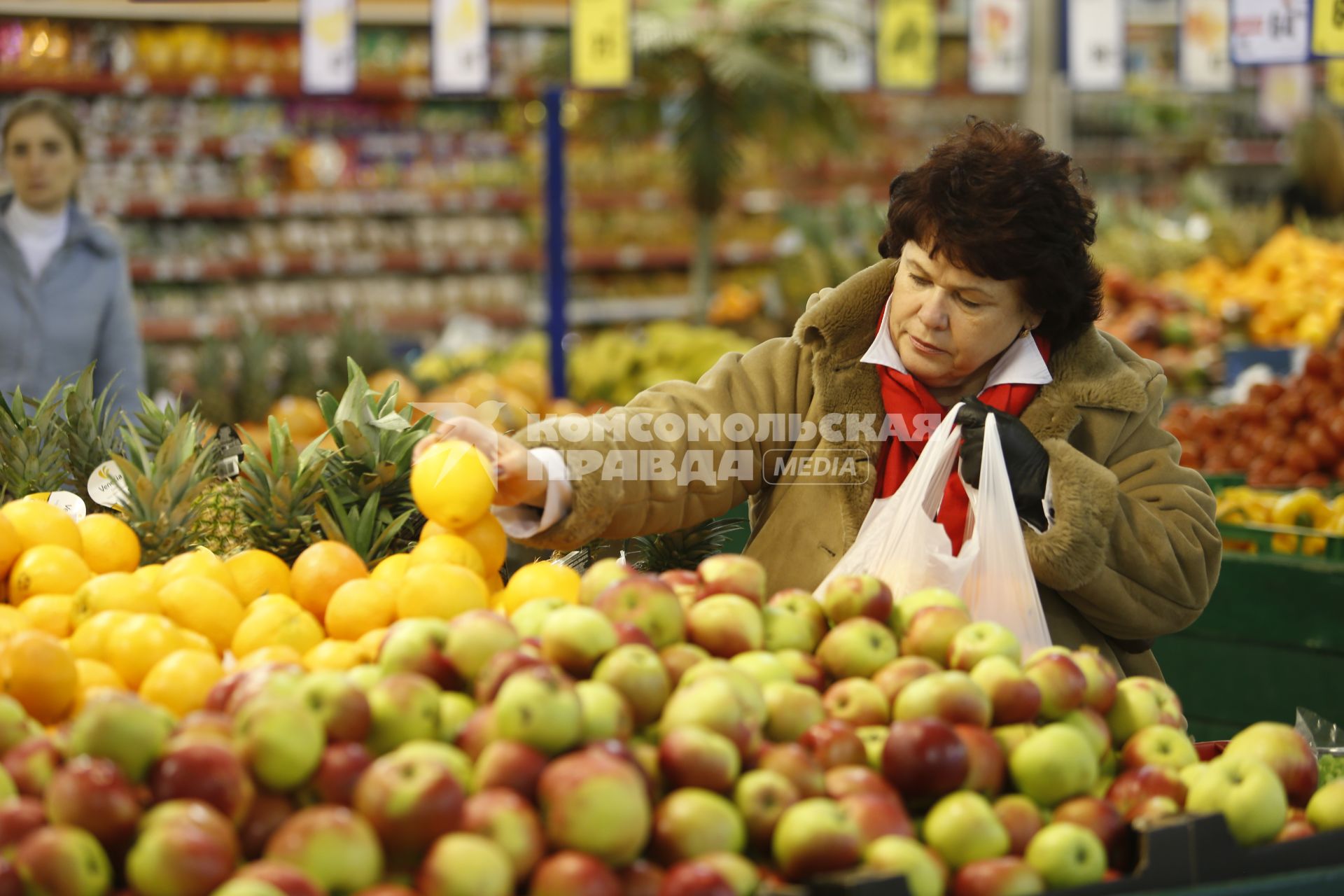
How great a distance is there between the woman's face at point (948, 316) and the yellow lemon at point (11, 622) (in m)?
1.31

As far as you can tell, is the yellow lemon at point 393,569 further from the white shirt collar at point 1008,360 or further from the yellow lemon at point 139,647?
the white shirt collar at point 1008,360

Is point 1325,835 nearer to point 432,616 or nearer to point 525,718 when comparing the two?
point 525,718

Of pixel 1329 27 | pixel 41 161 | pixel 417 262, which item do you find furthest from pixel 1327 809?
pixel 417 262

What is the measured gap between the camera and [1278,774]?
151 centimetres

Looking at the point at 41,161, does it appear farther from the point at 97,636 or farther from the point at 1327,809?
the point at 1327,809

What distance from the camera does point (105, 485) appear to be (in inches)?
94.0

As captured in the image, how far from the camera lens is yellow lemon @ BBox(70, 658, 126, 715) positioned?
60.1 inches

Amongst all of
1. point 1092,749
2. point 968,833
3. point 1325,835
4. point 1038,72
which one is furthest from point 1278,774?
point 1038,72

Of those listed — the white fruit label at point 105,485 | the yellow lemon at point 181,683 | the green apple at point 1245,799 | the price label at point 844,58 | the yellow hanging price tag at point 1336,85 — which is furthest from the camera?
the yellow hanging price tag at point 1336,85

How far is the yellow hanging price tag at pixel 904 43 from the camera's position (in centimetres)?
761

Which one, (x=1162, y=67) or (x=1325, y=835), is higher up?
(x=1162, y=67)

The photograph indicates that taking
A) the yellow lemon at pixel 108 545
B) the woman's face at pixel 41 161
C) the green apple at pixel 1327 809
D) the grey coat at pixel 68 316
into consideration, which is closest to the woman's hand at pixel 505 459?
the yellow lemon at pixel 108 545

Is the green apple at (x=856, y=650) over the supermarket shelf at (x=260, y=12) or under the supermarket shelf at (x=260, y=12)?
under

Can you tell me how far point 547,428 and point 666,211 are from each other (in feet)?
23.3
